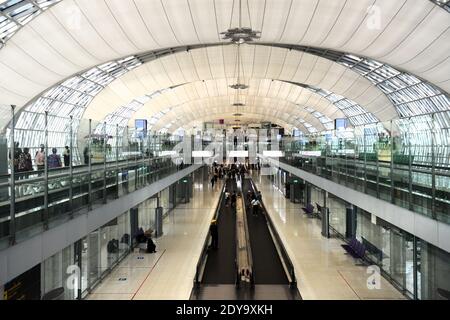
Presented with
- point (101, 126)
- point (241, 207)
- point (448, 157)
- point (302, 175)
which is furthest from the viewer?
point (241, 207)

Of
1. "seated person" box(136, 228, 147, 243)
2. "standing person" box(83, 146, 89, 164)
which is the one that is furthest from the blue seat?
"standing person" box(83, 146, 89, 164)

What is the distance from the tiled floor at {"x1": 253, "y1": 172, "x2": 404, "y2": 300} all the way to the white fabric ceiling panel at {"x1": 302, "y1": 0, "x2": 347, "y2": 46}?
1693 centimetres

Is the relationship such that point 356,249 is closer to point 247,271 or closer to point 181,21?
point 247,271

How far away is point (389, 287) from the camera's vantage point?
13.1 metres

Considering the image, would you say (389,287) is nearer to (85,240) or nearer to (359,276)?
(359,276)

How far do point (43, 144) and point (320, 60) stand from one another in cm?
4546

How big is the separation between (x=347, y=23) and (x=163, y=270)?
26417 millimetres

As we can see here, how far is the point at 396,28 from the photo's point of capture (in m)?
32.5

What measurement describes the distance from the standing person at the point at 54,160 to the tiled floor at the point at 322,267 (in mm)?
7522

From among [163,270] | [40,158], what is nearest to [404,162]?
[40,158]

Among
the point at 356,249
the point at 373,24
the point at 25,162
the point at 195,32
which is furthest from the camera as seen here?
the point at 195,32

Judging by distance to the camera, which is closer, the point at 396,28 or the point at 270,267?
the point at 270,267

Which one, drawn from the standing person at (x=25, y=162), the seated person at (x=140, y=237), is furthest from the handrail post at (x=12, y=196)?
the seated person at (x=140, y=237)
